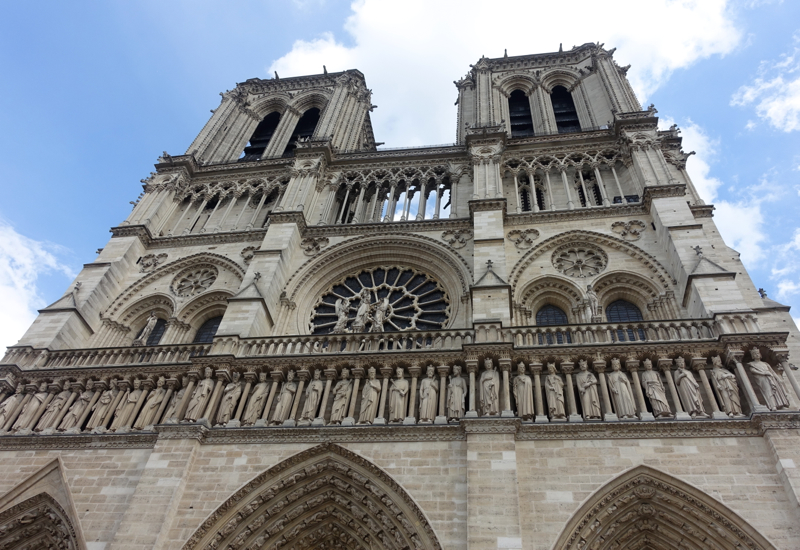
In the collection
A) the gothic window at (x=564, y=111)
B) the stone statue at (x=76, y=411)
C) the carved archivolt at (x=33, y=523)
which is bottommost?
the carved archivolt at (x=33, y=523)

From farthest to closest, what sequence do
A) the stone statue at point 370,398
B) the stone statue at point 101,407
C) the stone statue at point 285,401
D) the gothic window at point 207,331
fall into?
the gothic window at point 207,331 < the stone statue at point 101,407 < the stone statue at point 285,401 < the stone statue at point 370,398

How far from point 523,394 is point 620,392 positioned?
64.1 inches

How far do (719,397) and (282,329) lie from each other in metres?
9.31

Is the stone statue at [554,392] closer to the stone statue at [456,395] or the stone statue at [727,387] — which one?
the stone statue at [456,395]

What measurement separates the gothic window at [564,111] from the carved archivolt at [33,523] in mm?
18567

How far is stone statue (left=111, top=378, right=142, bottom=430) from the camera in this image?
11.1 metres

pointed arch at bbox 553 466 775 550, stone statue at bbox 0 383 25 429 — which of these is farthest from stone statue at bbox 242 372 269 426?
pointed arch at bbox 553 466 775 550

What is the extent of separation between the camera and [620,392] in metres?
9.74

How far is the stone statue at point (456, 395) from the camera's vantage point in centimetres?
990

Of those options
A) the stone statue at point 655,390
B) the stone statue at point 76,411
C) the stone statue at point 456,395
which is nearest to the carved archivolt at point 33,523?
the stone statue at point 76,411

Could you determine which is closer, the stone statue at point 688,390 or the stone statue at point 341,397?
the stone statue at point 688,390

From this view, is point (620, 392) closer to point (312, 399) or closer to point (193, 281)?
point (312, 399)

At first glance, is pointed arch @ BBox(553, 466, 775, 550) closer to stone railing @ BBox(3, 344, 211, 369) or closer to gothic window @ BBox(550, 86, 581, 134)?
stone railing @ BBox(3, 344, 211, 369)

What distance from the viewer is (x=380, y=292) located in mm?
15250
